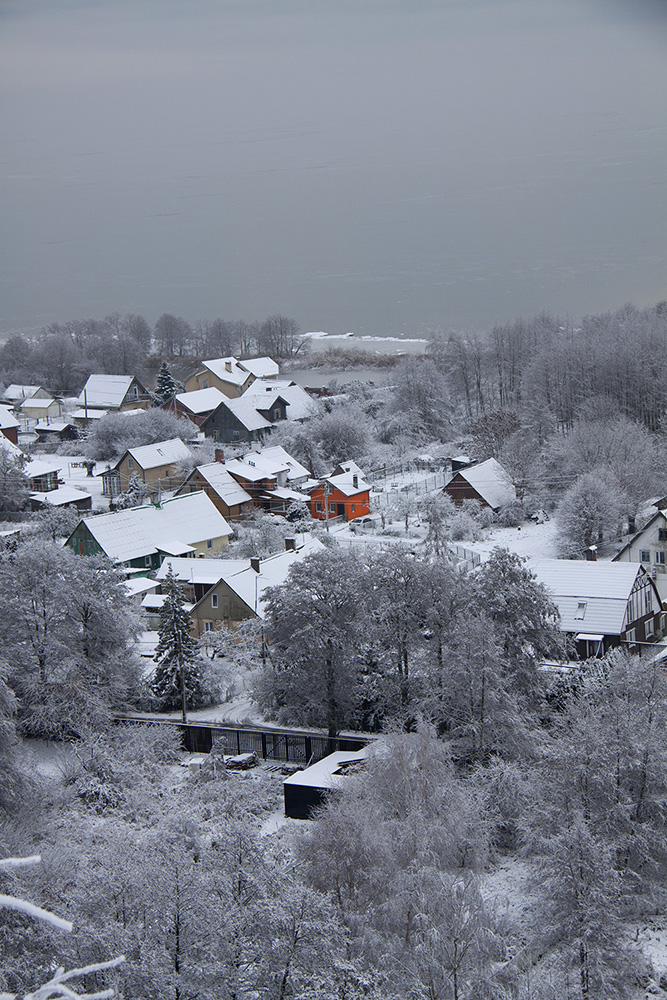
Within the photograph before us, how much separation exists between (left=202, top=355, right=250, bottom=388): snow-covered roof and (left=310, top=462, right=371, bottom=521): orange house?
765 inches

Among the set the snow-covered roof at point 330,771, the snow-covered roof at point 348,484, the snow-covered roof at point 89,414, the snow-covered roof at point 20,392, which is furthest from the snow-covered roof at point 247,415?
the snow-covered roof at point 330,771

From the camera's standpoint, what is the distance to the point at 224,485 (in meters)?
32.0

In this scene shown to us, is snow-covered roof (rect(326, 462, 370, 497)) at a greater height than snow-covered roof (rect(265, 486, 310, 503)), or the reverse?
snow-covered roof (rect(326, 462, 370, 497))

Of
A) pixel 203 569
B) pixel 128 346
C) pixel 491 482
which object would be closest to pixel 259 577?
pixel 203 569

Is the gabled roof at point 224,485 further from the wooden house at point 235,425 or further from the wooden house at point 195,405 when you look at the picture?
the wooden house at point 195,405

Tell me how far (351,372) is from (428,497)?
2884 centimetres

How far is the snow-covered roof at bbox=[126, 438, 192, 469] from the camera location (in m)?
35.5

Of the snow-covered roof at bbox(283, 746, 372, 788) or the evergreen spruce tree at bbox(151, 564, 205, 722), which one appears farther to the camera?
the evergreen spruce tree at bbox(151, 564, 205, 722)

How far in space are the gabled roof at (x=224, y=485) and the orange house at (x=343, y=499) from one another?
2.17 m

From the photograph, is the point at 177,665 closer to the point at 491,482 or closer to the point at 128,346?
the point at 491,482

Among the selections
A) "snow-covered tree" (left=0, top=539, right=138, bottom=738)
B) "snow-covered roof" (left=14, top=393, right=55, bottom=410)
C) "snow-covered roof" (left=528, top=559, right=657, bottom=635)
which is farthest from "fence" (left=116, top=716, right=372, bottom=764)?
"snow-covered roof" (left=14, top=393, right=55, bottom=410)

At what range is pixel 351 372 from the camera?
58.4 metres

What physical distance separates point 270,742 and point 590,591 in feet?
22.0

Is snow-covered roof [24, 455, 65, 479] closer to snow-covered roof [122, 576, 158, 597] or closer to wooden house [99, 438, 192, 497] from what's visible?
wooden house [99, 438, 192, 497]
